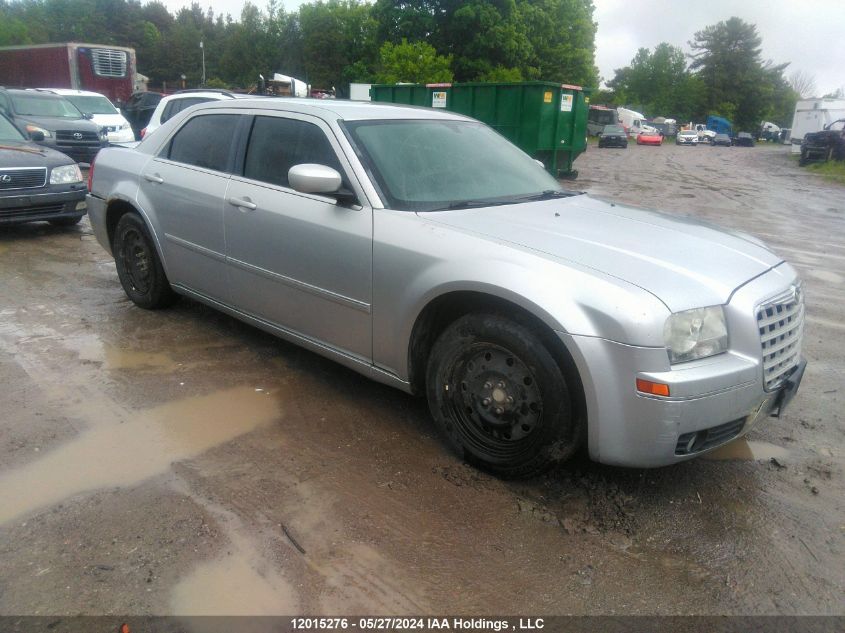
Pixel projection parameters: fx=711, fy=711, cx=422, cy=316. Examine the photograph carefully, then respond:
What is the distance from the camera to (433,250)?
3.35 meters

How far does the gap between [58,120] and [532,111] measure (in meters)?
10.1

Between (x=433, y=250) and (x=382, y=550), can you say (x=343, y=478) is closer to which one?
(x=382, y=550)

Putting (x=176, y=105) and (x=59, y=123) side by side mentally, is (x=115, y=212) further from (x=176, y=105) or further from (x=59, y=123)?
(x=59, y=123)

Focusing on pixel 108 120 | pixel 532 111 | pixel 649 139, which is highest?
pixel 532 111

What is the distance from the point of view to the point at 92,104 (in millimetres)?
17625

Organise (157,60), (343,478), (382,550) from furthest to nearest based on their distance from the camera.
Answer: (157,60) → (343,478) → (382,550)

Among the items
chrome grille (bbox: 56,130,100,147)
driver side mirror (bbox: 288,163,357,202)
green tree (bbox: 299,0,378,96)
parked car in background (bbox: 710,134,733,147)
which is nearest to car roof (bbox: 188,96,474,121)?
driver side mirror (bbox: 288,163,357,202)

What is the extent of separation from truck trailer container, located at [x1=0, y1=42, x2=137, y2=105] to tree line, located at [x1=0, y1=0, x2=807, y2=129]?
55.6 ft

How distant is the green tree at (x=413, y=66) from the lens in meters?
23.9

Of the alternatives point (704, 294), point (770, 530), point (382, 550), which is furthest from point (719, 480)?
point (382, 550)

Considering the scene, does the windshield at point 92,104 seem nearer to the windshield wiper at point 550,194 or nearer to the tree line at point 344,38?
the tree line at point 344,38

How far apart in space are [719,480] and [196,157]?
381cm

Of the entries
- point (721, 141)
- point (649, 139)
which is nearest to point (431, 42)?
point (649, 139)

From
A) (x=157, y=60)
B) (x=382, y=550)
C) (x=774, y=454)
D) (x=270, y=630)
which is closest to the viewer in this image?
(x=270, y=630)
